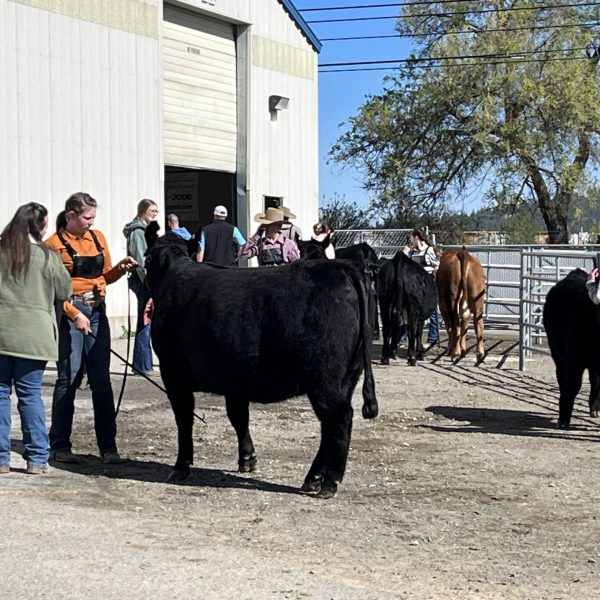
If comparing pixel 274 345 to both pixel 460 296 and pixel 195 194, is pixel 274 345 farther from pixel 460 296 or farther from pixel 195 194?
pixel 195 194

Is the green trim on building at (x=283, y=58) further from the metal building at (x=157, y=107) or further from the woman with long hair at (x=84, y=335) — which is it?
the woman with long hair at (x=84, y=335)

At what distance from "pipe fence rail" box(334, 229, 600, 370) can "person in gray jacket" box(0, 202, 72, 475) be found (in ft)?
21.8

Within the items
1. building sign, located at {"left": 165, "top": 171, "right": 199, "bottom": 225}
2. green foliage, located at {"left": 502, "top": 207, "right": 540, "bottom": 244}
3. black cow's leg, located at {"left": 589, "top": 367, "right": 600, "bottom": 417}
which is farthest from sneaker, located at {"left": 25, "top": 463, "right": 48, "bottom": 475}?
green foliage, located at {"left": 502, "top": 207, "right": 540, "bottom": 244}

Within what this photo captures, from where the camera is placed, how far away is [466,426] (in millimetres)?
10211

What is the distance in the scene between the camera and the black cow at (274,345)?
720 centimetres

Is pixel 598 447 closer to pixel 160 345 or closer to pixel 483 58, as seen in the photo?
pixel 160 345

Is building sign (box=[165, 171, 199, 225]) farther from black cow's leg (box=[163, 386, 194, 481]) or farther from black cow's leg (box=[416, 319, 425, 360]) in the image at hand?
black cow's leg (box=[163, 386, 194, 481])

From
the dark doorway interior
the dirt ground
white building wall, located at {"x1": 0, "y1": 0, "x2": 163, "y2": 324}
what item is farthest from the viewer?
the dark doorway interior

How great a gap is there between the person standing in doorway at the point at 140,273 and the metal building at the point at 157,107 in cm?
432

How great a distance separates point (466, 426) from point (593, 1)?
106ft

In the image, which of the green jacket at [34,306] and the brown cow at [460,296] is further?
the brown cow at [460,296]

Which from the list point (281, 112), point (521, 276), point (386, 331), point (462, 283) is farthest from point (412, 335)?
point (281, 112)

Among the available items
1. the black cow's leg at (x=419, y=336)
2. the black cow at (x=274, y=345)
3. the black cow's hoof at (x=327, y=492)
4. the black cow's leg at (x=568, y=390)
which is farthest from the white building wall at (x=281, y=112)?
the black cow's hoof at (x=327, y=492)

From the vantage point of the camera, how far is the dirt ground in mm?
5328
